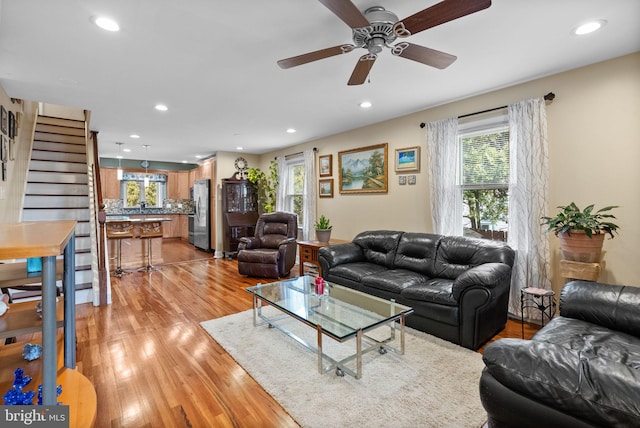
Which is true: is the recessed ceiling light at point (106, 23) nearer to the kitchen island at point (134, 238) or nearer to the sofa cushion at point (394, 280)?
the sofa cushion at point (394, 280)

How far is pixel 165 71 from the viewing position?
9.36 feet

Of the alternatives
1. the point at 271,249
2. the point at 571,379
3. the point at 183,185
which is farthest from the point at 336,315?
the point at 183,185

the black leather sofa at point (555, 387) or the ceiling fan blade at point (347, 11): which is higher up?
the ceiling fan blade at point (347, 11)

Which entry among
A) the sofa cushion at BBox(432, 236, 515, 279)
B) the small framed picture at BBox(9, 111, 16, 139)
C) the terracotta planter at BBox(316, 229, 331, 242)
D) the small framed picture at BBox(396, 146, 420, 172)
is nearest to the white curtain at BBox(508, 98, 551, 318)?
the sofa cushion at BBox(432, 236, 515, 279)

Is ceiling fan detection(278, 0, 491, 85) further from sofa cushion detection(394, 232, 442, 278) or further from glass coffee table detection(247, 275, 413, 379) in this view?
sofa cushion detection(394, 232, 442, 278)

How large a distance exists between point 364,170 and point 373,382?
3.42m

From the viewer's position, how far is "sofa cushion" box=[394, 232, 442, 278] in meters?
3.52

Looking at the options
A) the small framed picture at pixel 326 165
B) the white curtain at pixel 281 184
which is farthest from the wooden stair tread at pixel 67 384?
the white curtain at pixel 281 184

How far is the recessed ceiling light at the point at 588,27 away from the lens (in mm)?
2133

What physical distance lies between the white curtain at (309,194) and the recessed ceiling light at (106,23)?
4003 mm

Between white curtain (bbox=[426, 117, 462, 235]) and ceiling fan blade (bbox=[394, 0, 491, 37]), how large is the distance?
7.22 feet

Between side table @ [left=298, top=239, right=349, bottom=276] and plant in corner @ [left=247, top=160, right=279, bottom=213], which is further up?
plant in corner @ [left=247, top=160, right=279, bottom=213]

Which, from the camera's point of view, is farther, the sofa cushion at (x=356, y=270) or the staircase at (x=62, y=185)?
the staircase at (x=62, y=185)

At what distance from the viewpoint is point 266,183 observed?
7.07 metres
